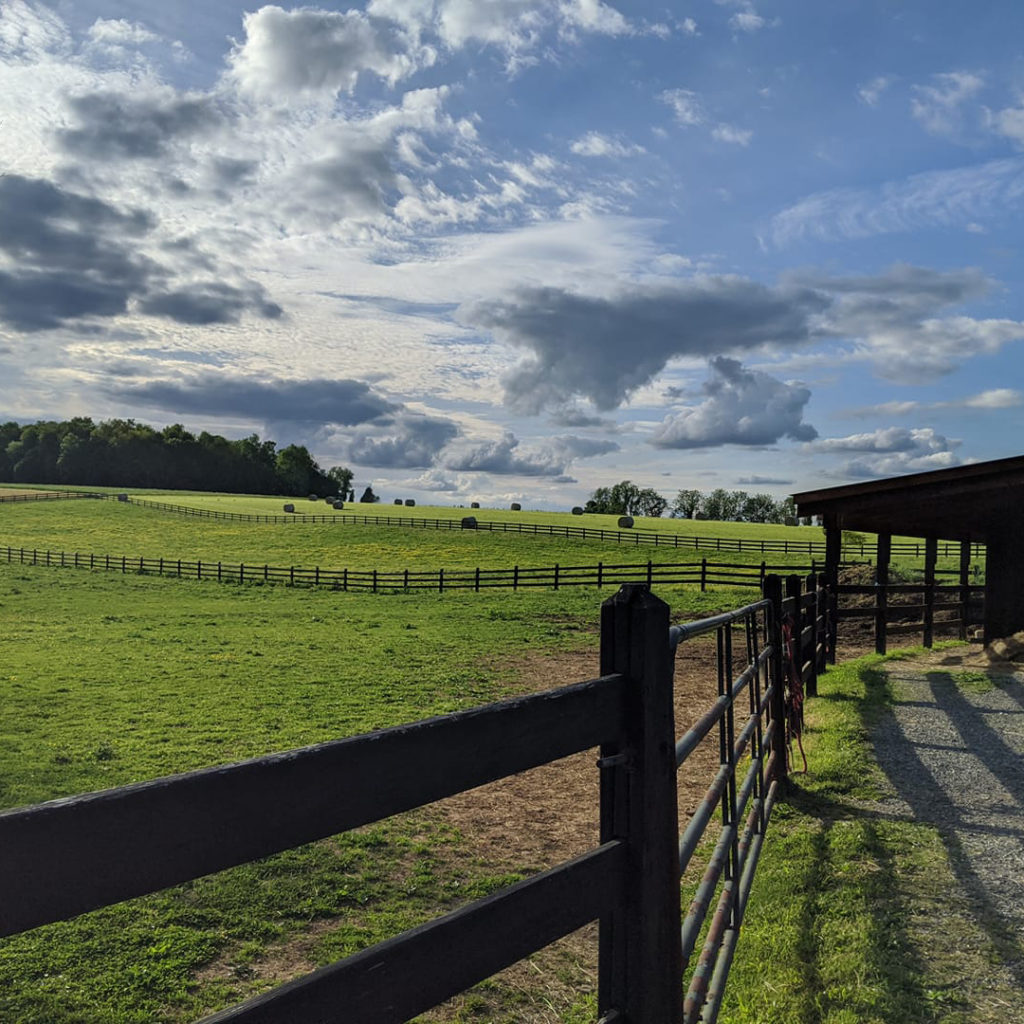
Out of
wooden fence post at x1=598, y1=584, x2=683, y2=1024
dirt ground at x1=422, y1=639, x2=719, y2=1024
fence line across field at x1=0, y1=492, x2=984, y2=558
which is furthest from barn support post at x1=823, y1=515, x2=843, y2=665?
fence line across field at x1=0, y1=492, x2=984, y2=558

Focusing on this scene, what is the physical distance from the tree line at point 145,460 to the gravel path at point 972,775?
133464 mm

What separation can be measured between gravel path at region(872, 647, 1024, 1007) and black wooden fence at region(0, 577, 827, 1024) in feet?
7.90

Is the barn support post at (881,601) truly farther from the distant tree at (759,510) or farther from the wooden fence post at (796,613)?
the distant tree at (759,510)

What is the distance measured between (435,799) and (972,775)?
6.98m

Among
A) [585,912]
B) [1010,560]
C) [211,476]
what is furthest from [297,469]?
[585,912]

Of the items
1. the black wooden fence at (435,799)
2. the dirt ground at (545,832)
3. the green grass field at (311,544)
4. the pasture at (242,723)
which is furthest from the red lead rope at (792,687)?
the green grass field at (311,544)

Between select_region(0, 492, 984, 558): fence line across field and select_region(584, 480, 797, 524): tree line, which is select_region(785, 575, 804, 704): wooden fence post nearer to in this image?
select_region(0, 492, 984, 558): fence line across field

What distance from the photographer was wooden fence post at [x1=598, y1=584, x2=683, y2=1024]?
2344 millimetres

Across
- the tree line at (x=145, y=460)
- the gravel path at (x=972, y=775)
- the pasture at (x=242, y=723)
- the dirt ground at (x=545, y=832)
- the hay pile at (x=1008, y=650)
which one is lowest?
the pasture at (x=242, y=723)

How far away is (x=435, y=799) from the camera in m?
1.67

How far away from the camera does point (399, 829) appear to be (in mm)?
6941

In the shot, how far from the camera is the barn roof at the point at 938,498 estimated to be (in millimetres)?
12391

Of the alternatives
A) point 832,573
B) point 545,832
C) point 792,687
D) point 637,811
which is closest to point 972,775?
point 792,687

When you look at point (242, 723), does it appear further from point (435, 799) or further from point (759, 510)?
point (759, 510)
